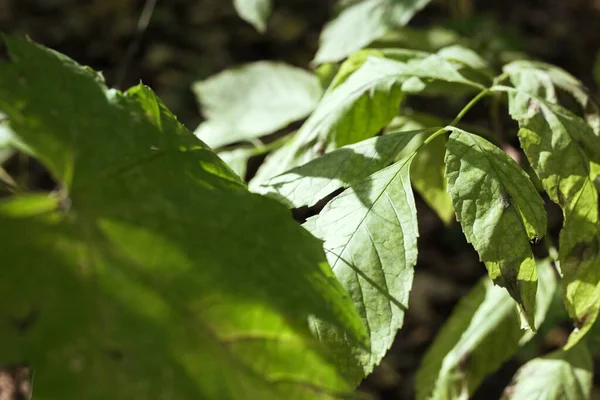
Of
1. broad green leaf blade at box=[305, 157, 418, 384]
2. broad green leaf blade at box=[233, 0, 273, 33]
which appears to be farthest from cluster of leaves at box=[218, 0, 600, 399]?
broad green leaf blade at box=[233, 0, 273, 33]

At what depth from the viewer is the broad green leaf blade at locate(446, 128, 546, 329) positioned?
0.67 meters

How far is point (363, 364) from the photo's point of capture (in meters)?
0.65

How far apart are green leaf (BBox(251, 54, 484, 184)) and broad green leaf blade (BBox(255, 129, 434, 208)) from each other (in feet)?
0.32

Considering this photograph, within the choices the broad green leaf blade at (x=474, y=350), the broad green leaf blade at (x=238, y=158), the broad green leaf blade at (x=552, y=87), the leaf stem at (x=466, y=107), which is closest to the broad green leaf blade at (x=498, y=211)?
the leaf stem at (x=466, y=107)

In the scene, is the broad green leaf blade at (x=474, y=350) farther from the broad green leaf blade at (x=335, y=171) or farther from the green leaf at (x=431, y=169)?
the broad green leaf blade at (x=335, y=171)

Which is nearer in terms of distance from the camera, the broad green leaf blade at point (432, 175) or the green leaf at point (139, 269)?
the green leaf at point (139, 269)

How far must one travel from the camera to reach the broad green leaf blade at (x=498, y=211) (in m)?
0.67

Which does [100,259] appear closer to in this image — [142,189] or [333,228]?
[142,189]

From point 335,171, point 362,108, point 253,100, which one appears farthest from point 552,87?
point 253,100

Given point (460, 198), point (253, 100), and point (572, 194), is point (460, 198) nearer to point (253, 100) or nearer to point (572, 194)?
point (572, 194)

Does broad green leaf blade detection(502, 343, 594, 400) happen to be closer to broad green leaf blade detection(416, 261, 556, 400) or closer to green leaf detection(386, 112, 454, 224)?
broad green leaf blade detection(416, 261, 556, 400)

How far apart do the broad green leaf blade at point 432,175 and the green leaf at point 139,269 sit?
671 mm

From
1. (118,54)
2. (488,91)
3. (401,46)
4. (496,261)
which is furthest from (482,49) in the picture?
(118,54)

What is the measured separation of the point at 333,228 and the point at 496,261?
186 millimetres
